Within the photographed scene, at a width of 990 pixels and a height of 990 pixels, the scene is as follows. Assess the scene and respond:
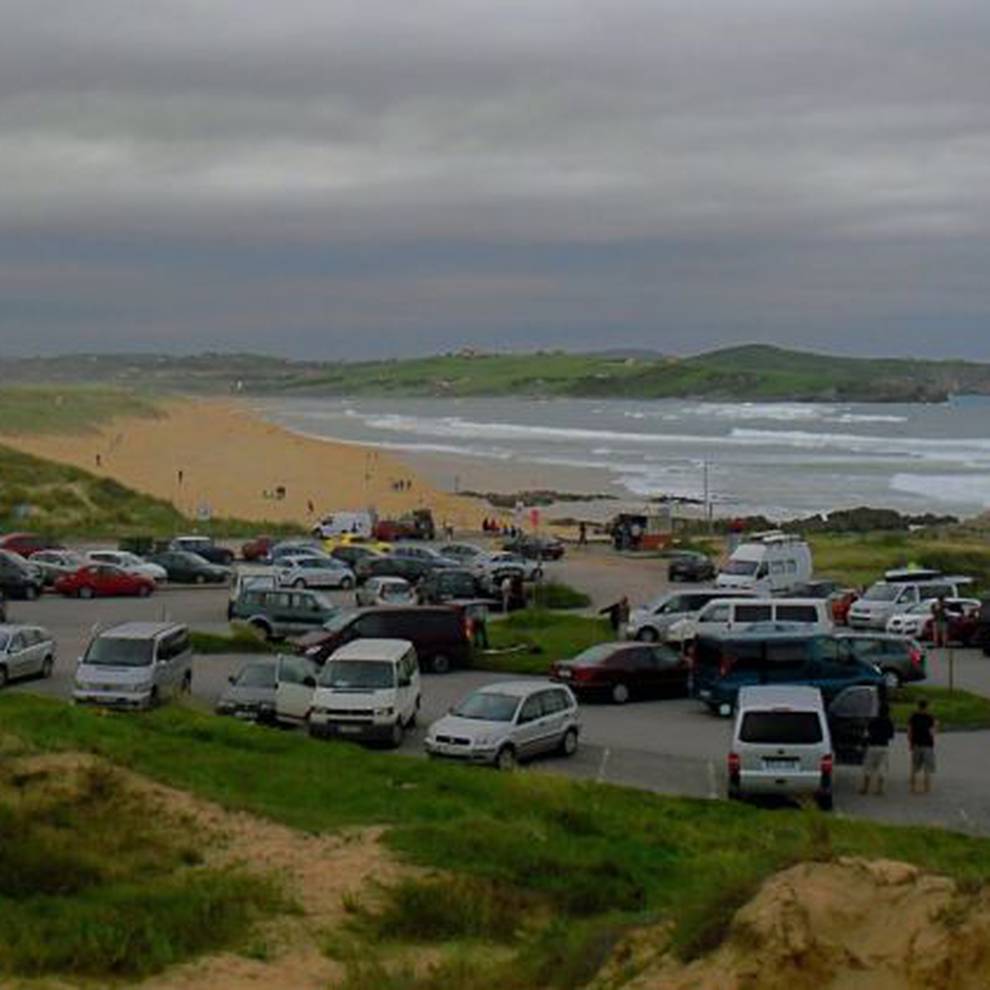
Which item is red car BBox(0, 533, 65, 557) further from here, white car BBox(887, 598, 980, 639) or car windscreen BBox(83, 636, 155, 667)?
white car BBox(887, 598, 980, 639)

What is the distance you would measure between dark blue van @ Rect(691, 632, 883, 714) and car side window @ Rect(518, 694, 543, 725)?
5.23m

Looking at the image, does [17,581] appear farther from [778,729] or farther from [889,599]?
[778,729]

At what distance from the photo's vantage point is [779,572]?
51.2 m

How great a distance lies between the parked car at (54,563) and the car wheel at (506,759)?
25.9 m

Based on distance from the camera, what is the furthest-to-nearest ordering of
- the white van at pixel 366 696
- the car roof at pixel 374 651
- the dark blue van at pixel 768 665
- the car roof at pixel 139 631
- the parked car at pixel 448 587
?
the parked car at pixel 448 587, the dark blue van at pixel 768 665, the car roof at pixel 139 631, the car roof at pixel 374 651, the white van at pixel 366 696

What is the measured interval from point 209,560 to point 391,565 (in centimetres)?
580

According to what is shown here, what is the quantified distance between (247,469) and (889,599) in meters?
67.0

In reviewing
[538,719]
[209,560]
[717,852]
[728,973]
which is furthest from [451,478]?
[728,973]

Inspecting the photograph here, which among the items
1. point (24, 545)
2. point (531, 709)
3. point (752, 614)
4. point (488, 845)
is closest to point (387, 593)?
point (752, 614)

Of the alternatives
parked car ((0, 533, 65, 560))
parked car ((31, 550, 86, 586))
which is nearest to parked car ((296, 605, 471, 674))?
parked car ((31, 550, 86, 586))

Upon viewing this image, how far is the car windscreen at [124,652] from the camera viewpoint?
99.5ft

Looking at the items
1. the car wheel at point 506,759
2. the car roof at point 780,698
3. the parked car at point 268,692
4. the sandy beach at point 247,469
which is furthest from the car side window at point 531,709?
the sandy beach at point 247,469

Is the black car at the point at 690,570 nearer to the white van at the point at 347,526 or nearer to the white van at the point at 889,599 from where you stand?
the white van at the point at 889,599

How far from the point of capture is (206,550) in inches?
2243
